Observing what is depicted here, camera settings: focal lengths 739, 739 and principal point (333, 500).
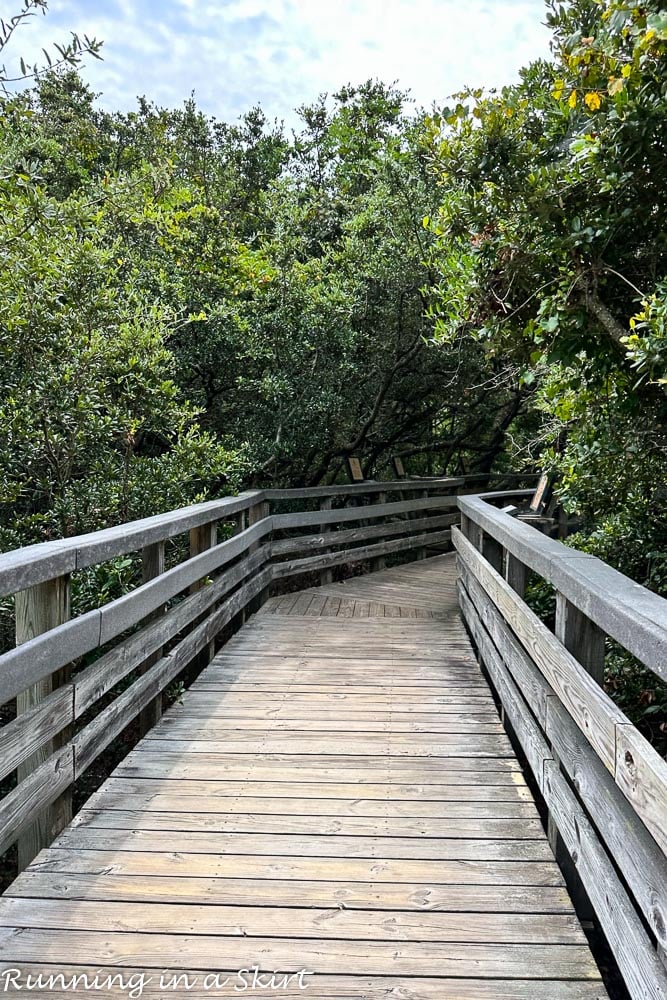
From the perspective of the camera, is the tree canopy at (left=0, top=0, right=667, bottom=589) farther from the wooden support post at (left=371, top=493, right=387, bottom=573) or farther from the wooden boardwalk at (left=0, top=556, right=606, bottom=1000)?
the wooden boardwalk at (left=0, top=556, right=606, bottom=1000)

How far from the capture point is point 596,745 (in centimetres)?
199

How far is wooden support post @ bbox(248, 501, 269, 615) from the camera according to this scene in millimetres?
6438

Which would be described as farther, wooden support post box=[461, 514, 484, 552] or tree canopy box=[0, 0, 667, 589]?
wooden support post box=[461, 514, 484, 552]

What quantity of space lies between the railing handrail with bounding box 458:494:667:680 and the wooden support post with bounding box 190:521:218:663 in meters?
2.17

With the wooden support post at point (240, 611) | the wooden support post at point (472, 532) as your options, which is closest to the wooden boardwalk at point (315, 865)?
the wooden support post at point (472, 532)

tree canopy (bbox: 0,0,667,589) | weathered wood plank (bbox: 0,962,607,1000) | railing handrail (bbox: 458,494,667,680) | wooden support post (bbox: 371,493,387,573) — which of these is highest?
tree canopy (bbox: 0,0,667,589)

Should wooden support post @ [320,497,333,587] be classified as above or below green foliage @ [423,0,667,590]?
below

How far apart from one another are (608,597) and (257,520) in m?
4.84

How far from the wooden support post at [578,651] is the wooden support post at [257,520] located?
4067 millimetres

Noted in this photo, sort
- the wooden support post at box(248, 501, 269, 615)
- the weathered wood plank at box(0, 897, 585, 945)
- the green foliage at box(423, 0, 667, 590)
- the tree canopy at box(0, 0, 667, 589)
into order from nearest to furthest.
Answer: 1. the weathered wood plank at box(0, 897, 585, 945)
2. the green foliage at box(423, 0, 667, 590)
3. the tree canopy at box(0, 0, 667, 589)
4. the wooden support post at box(248, 501, 269, 615)

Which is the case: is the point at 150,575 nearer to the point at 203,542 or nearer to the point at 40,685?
the point at 203,542

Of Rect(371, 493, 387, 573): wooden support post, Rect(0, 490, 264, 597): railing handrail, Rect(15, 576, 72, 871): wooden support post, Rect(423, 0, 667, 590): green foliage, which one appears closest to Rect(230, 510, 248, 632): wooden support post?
Rect(0, 490, 264, 597): railing handrail

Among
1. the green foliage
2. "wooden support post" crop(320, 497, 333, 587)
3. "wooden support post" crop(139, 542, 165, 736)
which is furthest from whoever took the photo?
"wooden support post" crop(320, 497, 333, 587)

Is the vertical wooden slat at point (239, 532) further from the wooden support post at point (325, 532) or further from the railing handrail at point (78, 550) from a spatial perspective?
the wooden support post at point (325, 532)
